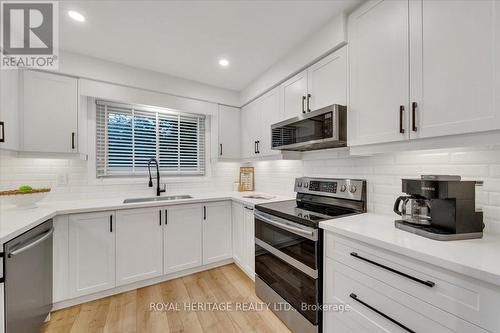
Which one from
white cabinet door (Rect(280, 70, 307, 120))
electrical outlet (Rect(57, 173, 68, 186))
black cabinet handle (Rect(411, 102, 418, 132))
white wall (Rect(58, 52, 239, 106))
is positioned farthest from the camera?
electrical outlet (Rect(57, 173, 68, 186))

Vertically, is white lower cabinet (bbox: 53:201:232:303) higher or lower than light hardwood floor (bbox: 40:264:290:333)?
higher

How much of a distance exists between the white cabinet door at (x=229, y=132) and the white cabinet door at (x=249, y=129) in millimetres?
80

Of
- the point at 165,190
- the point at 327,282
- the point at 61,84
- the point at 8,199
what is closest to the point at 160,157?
the point at 165,190

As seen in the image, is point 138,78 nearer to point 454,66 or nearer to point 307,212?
point 307,212

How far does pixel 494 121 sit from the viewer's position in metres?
0.92

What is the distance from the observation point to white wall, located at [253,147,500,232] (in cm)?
114

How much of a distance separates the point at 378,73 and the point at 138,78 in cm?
253

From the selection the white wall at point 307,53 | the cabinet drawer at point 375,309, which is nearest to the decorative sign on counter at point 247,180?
the white wall at point 307,53

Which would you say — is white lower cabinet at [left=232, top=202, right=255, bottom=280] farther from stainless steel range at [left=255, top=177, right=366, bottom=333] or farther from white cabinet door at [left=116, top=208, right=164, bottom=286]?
white cabinet door at [left=116, top=208, right=164, bottom=286]

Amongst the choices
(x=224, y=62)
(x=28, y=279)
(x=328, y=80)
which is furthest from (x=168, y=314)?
(x=224, y=62)

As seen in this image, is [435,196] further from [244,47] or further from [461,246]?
[244,47]

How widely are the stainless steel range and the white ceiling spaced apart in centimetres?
143

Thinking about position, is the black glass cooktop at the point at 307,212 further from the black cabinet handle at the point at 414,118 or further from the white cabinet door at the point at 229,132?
the white cabinet door at the point at 229,132

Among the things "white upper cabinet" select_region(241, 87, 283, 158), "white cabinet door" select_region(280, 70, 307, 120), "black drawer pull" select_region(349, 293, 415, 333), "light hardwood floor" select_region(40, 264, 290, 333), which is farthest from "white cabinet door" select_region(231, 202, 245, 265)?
"black drawer pull" select_region(349, 293, 415, 333)
